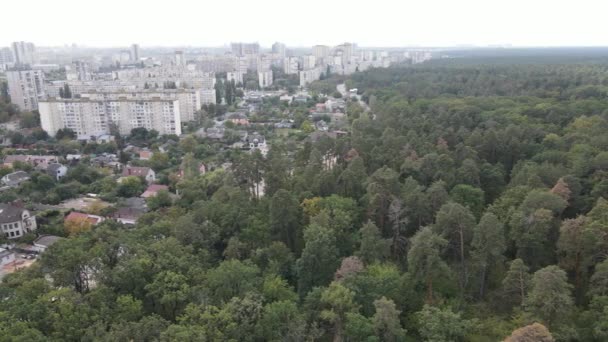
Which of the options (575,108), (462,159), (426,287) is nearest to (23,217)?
(426,287)

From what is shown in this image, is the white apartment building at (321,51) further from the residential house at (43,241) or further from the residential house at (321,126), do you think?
the residential house at (43,241)

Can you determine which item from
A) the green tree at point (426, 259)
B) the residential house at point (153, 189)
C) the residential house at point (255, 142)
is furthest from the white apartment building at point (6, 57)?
the green tree at point (426, 259)

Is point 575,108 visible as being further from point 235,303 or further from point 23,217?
point 23,217

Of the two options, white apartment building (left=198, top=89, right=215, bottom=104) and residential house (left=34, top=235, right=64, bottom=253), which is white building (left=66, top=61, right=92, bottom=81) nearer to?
white apartment building (left=198, top=89, right=215, bottom=104)

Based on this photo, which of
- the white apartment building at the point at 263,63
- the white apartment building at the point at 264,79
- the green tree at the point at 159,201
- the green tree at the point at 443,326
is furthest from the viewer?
the white apartment building at the point at 263,63

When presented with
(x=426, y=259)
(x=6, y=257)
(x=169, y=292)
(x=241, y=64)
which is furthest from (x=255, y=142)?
(x=241, y=64)

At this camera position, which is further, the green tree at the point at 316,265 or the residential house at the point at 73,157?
the residential house at the point at 73,157
